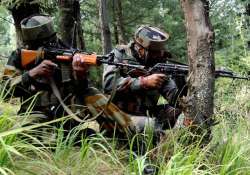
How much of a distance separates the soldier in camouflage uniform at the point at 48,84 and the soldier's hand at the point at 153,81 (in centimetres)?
34

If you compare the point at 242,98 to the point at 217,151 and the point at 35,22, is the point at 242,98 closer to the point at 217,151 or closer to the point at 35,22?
the point at 217,151

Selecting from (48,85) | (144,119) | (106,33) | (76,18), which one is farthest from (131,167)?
(106,33)

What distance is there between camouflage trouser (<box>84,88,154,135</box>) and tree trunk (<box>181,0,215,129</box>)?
741 mm

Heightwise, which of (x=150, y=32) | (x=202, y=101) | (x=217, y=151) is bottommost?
(x=217, y=151)

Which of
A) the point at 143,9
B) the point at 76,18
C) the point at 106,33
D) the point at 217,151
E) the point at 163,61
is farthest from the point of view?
the point at 143,9

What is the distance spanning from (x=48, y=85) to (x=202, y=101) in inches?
61.9

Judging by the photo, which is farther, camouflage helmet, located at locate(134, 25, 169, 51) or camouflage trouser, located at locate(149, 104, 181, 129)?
camouflage trouser, located at locate(149, 104, 181, 129)

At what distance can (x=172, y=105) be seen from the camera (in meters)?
4.73

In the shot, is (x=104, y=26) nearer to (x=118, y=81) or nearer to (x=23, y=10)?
(x=23, y=10)

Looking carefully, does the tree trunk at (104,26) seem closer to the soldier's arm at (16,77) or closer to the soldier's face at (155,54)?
the soldier's face at (155,54)

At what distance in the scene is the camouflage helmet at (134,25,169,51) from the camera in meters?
4.36

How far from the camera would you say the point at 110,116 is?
437 centimetres

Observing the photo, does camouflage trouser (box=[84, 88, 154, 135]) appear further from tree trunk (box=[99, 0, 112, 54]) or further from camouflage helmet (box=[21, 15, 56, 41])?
tree trunk (box=[99, 0, 112, 54])

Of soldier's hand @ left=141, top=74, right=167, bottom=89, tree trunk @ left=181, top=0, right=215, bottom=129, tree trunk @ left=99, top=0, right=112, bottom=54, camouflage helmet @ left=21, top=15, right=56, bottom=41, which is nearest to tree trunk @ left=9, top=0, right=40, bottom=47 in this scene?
tree trunk @ left=99, top=0, right=112, bottom=54
